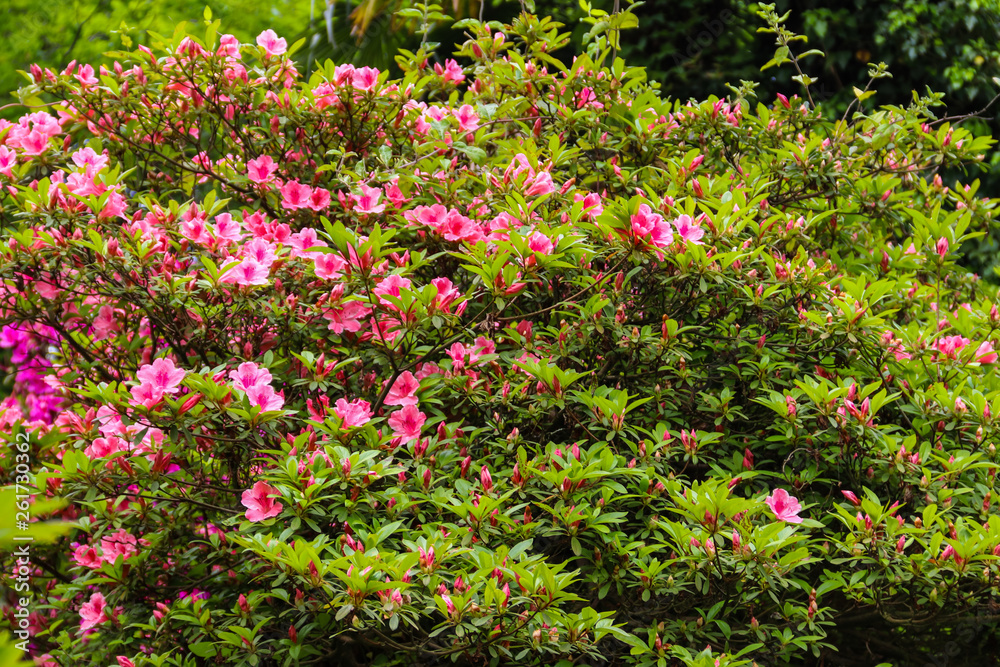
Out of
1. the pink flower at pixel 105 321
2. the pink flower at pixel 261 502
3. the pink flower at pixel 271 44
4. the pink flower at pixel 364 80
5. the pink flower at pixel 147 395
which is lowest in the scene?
the pink flower at pixel 105 321

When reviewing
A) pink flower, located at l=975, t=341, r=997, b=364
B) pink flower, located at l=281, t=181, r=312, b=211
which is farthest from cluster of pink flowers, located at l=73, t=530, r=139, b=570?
pink flower, located at l=975, t=341, r=997, b=364

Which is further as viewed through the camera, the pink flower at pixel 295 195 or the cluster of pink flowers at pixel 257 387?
the pink flower at pixel 295 195

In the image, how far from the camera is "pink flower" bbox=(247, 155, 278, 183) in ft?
7.95

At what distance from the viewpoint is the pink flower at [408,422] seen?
196 cm

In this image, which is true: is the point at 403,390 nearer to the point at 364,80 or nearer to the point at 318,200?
the point at 318,200

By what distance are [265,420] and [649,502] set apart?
90 centimetres

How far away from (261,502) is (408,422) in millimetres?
386

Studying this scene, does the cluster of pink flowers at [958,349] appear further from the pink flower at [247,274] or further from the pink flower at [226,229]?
the pink flower at [226,229]

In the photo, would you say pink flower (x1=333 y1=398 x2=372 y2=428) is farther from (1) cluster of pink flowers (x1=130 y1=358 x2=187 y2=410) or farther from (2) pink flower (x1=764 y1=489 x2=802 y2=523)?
(2) pink flower (x1=764 y1=489 x2=802 y2=523)

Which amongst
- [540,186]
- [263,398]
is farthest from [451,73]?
[263,398]

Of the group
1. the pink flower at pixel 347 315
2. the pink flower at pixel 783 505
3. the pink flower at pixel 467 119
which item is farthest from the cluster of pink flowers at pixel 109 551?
the pink flower at pixel 783 505

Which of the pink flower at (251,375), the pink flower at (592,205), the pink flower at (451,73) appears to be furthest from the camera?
the pink flower at (451,73)

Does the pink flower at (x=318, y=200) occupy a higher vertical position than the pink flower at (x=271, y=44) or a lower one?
lower

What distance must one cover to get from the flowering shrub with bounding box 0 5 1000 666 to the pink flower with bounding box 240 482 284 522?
10 mm
